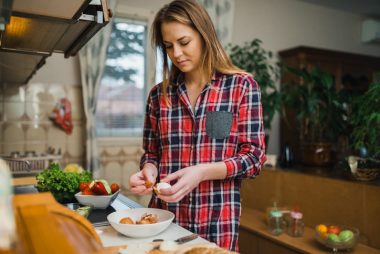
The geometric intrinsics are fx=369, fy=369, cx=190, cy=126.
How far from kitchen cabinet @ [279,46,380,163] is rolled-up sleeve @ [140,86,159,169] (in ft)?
9.79

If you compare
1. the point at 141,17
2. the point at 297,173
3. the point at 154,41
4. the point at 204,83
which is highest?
the point at 141,17

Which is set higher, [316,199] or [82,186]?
[82,186]

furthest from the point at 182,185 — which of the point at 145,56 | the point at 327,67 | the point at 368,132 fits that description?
the point at 327,67

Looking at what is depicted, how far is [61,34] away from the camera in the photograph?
145 centimetres

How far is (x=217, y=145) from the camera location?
4.22 ft

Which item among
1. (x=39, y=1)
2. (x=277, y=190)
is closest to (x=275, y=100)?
(x=277, y=190)

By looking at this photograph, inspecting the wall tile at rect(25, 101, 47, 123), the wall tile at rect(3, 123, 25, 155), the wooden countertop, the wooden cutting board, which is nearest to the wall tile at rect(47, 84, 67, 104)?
the wall tile at rect(25, 101, 47, 123)

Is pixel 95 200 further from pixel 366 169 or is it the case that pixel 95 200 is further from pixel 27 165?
pixel 366 169

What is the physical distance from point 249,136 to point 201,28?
0.41m

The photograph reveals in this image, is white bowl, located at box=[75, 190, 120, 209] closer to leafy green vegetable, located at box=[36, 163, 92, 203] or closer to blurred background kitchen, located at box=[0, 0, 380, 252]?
leafy green vegetable, located at box=[36, 163, 92, 203]

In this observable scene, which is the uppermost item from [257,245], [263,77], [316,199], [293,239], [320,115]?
[263,77]

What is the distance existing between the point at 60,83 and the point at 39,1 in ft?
8.37

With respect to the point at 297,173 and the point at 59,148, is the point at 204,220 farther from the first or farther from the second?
the point at 59,148

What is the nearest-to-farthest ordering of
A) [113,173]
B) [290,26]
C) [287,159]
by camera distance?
[287,159] < [113,173] < [290,26]
